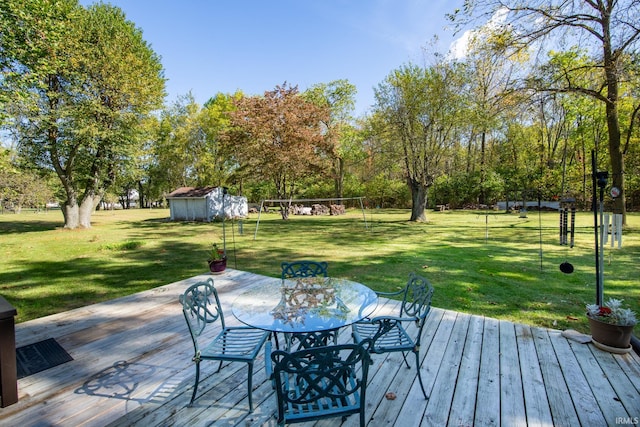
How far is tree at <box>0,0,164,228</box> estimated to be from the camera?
38.1 feet

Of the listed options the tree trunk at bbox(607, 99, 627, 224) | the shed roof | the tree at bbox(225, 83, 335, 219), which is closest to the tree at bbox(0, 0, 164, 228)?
the tree at bbox(225, 83, 335, 219)

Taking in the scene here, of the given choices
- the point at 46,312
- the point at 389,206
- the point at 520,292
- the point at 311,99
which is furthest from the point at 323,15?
the point at 389,206

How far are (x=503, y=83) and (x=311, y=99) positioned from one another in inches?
665

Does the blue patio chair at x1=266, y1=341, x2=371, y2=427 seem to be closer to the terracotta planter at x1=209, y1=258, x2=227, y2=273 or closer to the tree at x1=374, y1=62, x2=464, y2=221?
the terracotta planter at x1=209, y1=258, x2=227, y2=273

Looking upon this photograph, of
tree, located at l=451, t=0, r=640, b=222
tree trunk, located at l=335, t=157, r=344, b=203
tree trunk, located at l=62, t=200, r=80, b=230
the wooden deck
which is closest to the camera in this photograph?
the wooden deck

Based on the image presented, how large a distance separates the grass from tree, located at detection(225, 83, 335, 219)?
6504mm

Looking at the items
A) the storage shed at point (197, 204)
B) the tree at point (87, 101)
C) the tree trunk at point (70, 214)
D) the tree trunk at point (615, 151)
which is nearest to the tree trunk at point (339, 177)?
the storage shed at point (197, 204)

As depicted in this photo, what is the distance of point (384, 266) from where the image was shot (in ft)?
22.0

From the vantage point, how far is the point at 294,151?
54.1 ft

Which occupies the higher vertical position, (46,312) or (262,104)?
(262,104)

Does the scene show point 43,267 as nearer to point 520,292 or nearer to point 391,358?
point 391,358

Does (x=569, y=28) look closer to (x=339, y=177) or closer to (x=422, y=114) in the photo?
Result: (x=422, y=114)

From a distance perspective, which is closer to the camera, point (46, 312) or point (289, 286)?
point (289, 286)

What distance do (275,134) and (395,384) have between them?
52.1 ft
